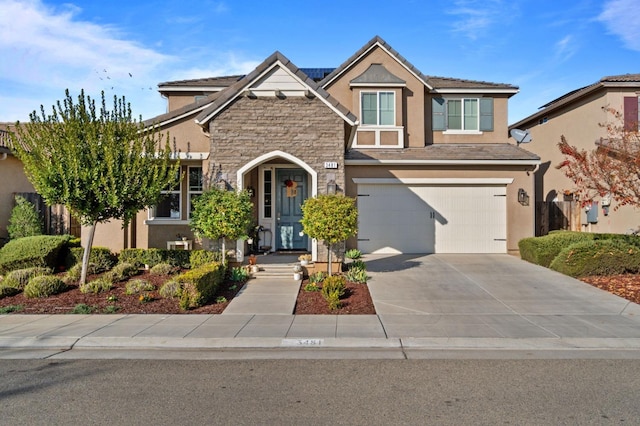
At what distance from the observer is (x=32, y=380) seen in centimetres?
583

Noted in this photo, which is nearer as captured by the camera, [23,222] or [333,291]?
[333,291]

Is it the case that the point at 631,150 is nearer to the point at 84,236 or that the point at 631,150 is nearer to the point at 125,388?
the point at 125,388

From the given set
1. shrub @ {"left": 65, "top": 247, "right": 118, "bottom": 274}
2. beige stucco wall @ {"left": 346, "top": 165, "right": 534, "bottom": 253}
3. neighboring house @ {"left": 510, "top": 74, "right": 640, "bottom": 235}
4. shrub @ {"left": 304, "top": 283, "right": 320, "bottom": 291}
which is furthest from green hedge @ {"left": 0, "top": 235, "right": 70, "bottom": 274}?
neighboring house @ {"left": 510, "top": 74, "right": 640, "bottom": 235}

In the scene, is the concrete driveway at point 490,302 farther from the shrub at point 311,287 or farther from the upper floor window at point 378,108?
the upper floor window at point 378,108

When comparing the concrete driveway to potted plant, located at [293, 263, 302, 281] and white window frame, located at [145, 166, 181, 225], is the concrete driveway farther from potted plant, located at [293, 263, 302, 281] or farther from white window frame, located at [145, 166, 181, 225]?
white window frame, located at [145, 166, 181, 225]

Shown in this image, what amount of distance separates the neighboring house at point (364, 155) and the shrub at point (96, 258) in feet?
3.49

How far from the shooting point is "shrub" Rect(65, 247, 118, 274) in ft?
43.1

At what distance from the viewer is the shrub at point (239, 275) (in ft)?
38.5

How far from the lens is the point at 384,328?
8.18 m

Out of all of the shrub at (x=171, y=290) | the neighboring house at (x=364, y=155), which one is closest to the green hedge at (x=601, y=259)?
the neighboring house at (x=364, y=155)

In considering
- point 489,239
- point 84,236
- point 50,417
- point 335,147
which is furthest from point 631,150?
point 84,236

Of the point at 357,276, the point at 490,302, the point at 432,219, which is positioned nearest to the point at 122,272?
the point at 357,276

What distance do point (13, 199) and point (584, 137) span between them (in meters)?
22.9

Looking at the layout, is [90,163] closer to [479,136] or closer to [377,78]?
[377,78]
